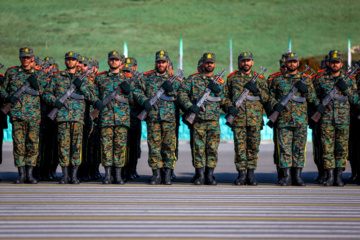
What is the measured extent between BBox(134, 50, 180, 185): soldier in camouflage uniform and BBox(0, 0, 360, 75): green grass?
57.4 metres

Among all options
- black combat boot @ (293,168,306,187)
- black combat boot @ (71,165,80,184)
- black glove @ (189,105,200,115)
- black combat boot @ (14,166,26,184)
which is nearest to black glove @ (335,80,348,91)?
black combat boot @ (293,168,306,187)

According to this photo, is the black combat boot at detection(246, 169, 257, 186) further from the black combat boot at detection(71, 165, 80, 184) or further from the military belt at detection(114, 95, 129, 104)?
the black combat boot at detection(71, 165, 80, 184)

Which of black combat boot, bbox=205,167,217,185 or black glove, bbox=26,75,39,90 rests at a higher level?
black glove, bbox=26,75,39,90

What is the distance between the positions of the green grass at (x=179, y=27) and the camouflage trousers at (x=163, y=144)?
2264 inches

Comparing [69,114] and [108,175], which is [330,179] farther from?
[69,114]

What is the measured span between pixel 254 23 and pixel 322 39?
1044 cm

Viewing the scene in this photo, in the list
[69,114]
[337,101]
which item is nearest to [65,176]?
[69,114]

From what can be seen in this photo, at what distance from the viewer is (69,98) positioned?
10461 millimetres

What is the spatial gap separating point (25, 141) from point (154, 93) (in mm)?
2163

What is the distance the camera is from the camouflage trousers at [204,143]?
10.5 m

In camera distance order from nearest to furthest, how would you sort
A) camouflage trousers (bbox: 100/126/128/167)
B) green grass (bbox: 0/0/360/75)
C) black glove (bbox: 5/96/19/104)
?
black glove (bbox: 5/96/19/104)
camouflage trousers (bbox: 100/126/128/167)
green grass (bbox: 0/0/360/75)

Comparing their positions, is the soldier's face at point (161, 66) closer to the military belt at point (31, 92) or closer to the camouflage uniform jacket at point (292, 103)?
the camouflage uniform jacket at point (292, 103)

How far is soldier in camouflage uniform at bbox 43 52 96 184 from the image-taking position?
411 inches

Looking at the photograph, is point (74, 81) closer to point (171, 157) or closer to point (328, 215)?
point (171, 157)
